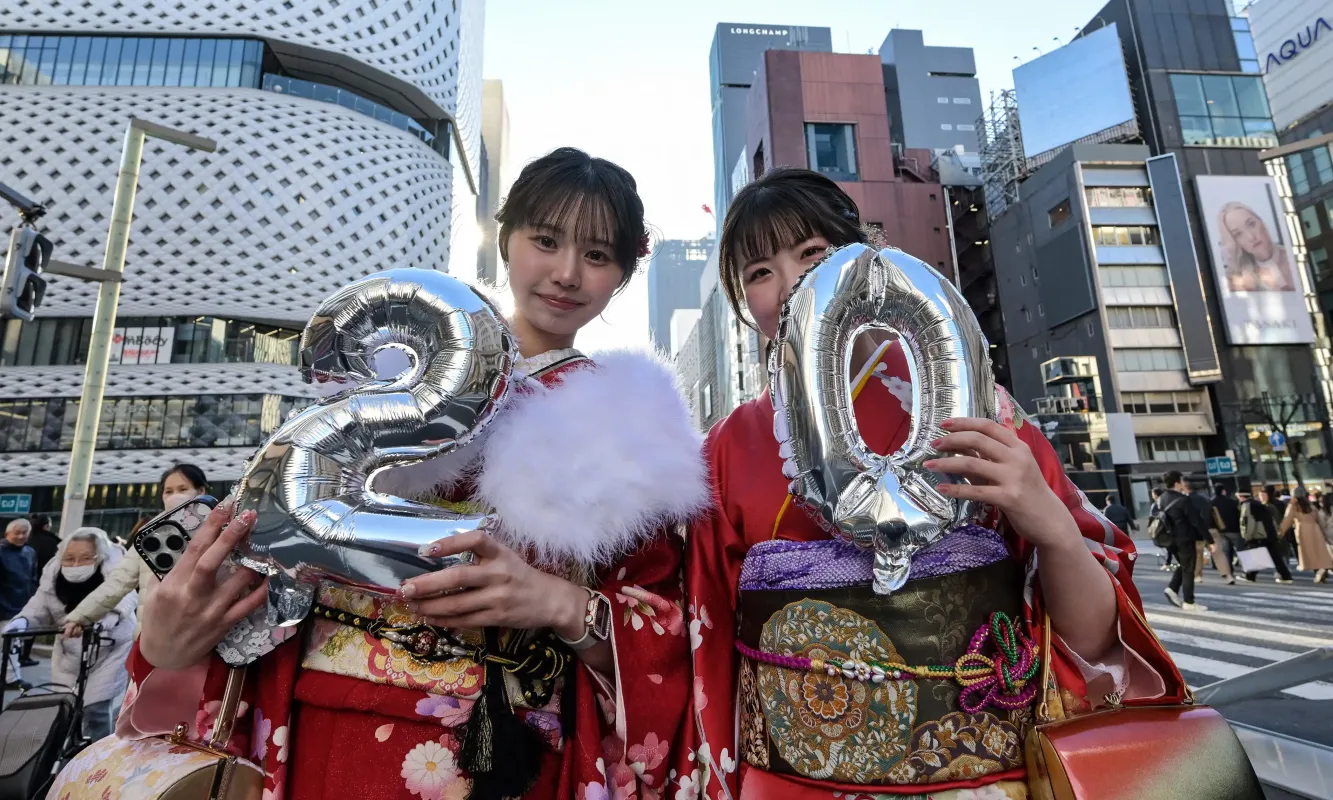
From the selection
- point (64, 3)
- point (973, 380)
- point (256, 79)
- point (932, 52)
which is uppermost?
point (932, 52)

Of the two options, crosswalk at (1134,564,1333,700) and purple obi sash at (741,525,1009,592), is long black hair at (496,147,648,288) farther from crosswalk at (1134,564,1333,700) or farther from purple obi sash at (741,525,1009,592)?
crosswalk at (1134,564,1333,700)

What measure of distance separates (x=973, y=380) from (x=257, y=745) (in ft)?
4.60

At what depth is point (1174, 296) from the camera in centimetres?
2973

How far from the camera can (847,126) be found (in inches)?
1446

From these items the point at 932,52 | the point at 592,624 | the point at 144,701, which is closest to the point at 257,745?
the point at 144,701

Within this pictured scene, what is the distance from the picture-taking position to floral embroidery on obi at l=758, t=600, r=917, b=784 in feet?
3.85

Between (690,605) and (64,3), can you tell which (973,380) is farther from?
(64,3)

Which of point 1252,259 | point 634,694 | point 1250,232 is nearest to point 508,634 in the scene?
point 634,694

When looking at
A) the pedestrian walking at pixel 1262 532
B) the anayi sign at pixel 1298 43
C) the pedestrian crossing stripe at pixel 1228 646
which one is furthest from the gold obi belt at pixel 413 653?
the anayi sign at pixel 1298 43

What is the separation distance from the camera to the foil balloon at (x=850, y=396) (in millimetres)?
1060

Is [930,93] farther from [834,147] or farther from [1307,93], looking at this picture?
[1307,93]

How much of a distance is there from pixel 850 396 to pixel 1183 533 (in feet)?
30.4

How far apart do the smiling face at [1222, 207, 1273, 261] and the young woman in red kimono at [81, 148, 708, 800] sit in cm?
3924

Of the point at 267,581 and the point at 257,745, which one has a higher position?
the point at 267,581
